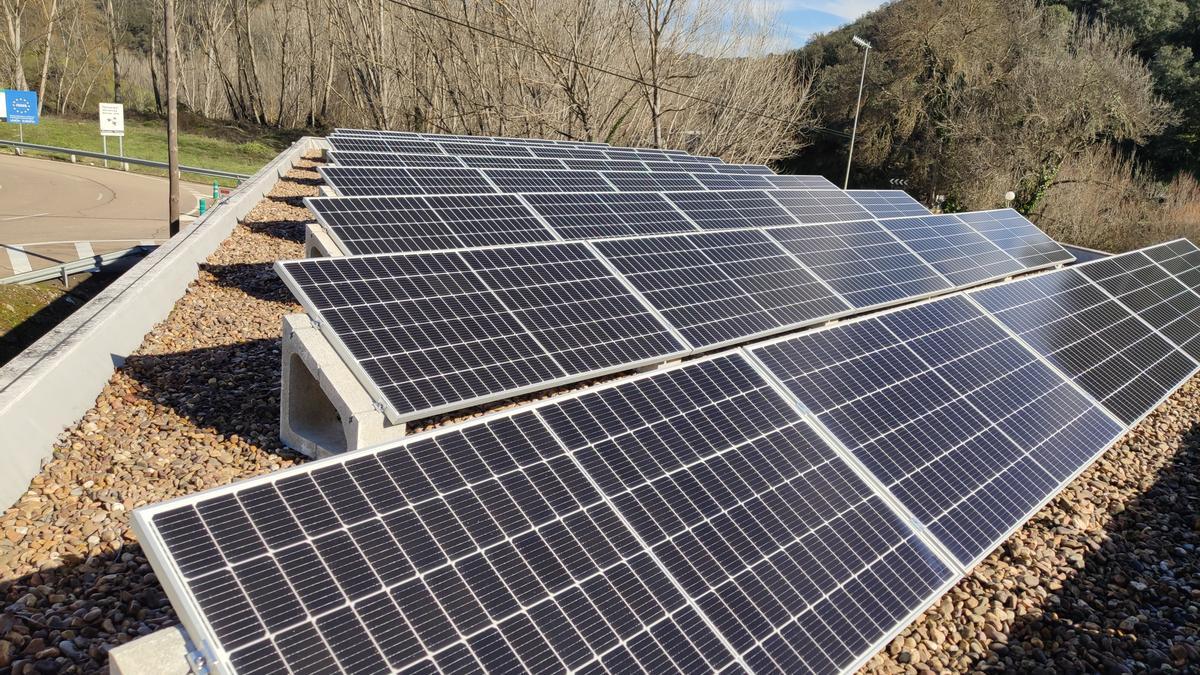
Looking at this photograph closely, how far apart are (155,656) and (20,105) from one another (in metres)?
47.6

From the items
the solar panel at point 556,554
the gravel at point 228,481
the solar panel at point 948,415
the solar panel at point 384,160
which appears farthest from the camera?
the solar panel at point 384,160

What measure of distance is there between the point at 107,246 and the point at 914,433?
22.9 m

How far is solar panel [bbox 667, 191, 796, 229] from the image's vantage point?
16359 millimetres

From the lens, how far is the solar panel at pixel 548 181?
18.2 m

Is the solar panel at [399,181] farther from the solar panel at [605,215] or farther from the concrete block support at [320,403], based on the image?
the concrete block support at [320,403]

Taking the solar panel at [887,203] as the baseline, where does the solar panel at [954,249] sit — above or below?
above

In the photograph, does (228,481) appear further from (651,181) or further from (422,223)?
(651,181)

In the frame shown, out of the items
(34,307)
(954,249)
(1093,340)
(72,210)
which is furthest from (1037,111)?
(72,210)

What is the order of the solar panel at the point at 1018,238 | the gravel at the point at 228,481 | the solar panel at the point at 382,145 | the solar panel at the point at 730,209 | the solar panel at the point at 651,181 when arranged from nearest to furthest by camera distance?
the gravel at the point at 228,481, the solar panel at the point at 730,209, the solar panel at the point at 1018,238, the solar panel at the point at 651,181, the solar panel at the point at 382,145

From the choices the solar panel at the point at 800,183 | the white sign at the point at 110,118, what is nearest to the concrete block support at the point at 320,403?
the solar panel at the point at 800,183

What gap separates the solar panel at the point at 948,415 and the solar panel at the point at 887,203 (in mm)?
9788

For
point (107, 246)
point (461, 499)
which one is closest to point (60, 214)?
point (107, 246)

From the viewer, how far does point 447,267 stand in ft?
→ 30.1

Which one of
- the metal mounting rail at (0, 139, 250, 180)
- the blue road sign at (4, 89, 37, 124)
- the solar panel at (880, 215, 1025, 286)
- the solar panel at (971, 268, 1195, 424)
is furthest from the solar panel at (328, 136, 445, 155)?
the blue road sign at (4, 89, 37, 124)
